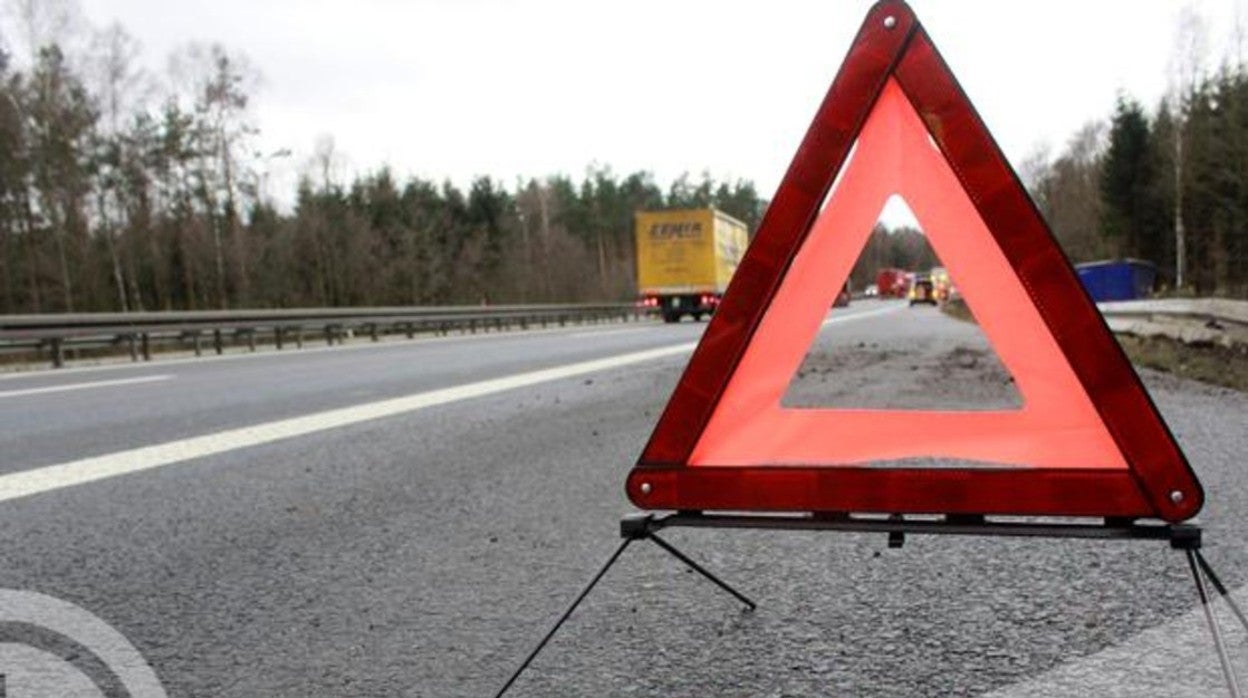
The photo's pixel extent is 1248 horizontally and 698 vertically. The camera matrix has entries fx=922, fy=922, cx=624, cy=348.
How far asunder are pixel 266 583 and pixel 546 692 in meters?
1.23

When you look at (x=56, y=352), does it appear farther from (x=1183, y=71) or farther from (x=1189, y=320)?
(x=1183, y=71)

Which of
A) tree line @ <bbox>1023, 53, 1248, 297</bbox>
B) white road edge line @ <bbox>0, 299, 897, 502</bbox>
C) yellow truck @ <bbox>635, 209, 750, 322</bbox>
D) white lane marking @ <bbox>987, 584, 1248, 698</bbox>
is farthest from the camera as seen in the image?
tree line @ <bbox>1023, 53, 1248, 297</bbox>

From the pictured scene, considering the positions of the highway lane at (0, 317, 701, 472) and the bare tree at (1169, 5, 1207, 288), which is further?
the bare tree at (1169, 5, 1207, 288)

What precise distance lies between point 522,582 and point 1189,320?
1068 cm

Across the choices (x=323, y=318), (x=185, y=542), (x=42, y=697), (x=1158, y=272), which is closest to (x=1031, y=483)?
(x=42, y=697)

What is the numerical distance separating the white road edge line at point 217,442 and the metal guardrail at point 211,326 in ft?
31.1

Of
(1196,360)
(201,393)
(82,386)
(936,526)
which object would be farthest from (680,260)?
(936,526)

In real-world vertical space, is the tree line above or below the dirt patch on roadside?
above

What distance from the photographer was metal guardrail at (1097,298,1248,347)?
346 inches

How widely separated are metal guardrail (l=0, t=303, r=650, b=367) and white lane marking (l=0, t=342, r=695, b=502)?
375 inches

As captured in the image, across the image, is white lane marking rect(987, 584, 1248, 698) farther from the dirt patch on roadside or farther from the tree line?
the tree line

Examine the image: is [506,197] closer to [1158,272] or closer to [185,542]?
[1158,272]

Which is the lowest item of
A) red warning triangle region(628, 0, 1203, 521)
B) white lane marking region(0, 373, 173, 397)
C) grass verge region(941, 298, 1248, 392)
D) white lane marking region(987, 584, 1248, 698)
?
grass verge region(941, 298, 1248, 392)

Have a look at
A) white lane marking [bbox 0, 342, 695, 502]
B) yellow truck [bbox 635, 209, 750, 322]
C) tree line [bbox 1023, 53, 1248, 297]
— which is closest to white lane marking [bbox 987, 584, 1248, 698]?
white lane marking [bbox 0, 342, 695, 502]
